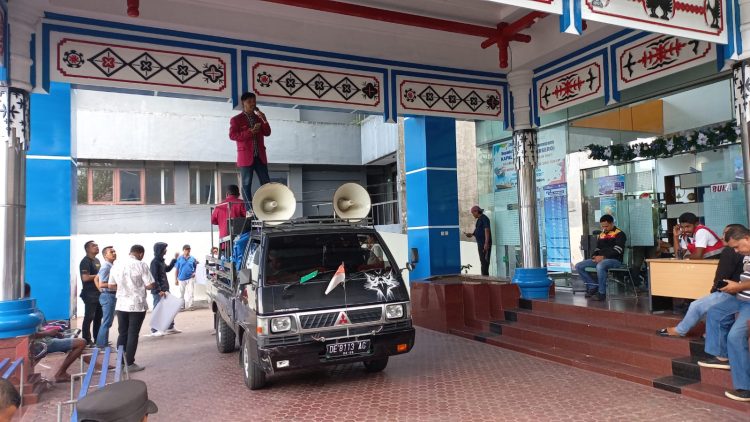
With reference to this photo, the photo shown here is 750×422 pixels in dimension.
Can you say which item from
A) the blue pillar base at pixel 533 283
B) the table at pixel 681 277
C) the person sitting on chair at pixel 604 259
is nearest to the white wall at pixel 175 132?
the blue pillar base at pixel 533 283

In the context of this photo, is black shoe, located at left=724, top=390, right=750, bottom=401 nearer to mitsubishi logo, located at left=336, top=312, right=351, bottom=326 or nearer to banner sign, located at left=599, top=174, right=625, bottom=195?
mitsubishi logo, located at left=336, top=312, right=351, bottom=326

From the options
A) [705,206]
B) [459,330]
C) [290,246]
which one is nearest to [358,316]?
[290,246]

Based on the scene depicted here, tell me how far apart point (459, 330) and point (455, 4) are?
515 centimetres

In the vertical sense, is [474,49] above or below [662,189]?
above

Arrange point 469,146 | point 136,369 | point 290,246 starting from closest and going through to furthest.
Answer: point 290,246 → point 136,369 → point 469,146

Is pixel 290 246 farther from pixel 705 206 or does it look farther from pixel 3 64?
pixel 705 206

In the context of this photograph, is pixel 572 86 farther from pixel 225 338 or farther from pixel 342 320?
pixel 225 338

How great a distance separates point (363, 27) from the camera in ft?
27.6

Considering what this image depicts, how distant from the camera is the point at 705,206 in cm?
875

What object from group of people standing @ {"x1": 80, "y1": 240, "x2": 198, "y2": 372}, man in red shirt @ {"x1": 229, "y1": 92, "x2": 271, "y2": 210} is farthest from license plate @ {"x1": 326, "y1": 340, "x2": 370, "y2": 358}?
man in red shirt @ {"x1": 229, "y1": 92, "x2": 271, "y2": 210}

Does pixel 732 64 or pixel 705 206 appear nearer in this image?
pixel 732 64

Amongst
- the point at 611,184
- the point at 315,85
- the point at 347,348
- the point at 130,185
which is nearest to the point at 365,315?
the point at 347,348

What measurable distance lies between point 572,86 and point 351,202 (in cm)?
430

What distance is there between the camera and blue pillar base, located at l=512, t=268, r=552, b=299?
29.2 feet
